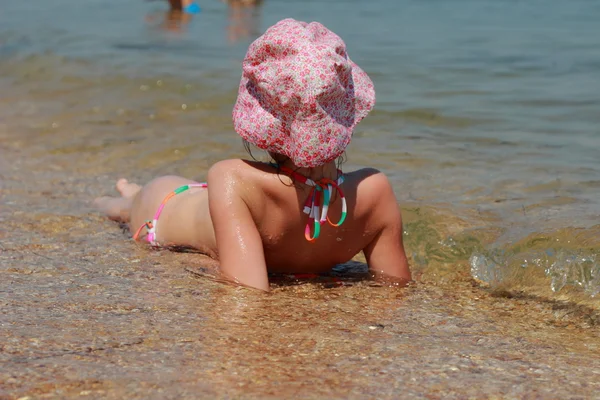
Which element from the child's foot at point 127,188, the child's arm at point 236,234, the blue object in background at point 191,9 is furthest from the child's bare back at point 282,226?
the blue object in background at point 191,9

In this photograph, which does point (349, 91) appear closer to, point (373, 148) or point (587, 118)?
point (373, 148)

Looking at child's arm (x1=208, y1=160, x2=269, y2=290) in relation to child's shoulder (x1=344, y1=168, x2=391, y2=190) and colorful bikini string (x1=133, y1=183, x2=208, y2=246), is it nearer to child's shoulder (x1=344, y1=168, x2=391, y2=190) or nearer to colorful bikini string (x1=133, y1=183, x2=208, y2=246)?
child's shoulder (x1=344, y1=168, x2=391, y2=190)

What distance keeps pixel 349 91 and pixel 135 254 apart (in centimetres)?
127

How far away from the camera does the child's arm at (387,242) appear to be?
3402 millimetres

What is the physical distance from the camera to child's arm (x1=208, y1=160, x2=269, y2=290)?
3217 mm

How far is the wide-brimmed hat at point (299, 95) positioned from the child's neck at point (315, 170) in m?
0.11

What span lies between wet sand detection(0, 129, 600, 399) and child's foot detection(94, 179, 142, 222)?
Result: 1.68ft

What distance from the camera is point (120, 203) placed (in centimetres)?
464

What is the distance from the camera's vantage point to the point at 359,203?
132 inches

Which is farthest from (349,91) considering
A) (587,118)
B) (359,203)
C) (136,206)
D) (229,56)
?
(229,56)

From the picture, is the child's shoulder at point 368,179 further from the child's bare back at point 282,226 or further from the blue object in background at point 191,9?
the blue object in background at point 191,9

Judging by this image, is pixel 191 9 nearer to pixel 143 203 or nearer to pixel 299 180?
pixel 143 203

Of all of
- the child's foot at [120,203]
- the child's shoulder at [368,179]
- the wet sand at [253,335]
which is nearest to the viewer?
the wet sand at [253,335]

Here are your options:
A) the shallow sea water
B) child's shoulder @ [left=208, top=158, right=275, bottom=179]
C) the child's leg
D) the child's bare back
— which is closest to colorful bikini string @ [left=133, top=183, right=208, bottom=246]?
the child's leg
